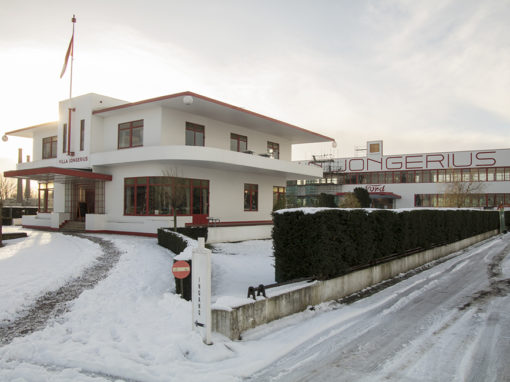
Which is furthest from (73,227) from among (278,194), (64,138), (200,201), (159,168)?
(278,194)

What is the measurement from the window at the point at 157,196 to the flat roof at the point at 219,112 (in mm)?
4401

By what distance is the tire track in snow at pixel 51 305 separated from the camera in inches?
245

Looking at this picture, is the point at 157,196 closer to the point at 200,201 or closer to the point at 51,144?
the point at 200,201

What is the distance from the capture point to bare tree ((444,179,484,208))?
4506 cm

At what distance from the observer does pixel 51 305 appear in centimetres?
770

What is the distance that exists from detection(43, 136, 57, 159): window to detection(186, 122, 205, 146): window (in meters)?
13.8

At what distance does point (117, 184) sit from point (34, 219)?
30.6 ft

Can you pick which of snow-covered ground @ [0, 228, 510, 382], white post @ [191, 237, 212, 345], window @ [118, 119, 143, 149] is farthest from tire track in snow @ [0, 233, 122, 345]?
window @ [118, 119, 143, 149]

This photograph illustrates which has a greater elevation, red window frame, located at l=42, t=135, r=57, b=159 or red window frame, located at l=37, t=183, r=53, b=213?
red window frame, located at l=42, t=135, r=57, b=159

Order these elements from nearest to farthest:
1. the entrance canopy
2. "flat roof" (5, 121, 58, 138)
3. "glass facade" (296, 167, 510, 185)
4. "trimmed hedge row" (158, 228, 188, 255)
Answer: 1. "trimmed hedge row" (158, 228, 188, 255)
2. the entrance canopy
3. "flat roof" (5, 121, 58, 138)
4. "glass facade" (296, 167, 510, 185)

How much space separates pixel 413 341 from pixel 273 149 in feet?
86.8

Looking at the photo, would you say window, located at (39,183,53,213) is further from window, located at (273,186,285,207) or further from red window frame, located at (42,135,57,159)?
window, located at (273,186,285,207)

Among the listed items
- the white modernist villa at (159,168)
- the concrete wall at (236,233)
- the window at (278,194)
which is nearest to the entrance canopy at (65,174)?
the white modernist villa at (159,168)

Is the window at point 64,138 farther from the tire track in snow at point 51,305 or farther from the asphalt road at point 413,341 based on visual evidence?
the asphalt road at point 413,341
